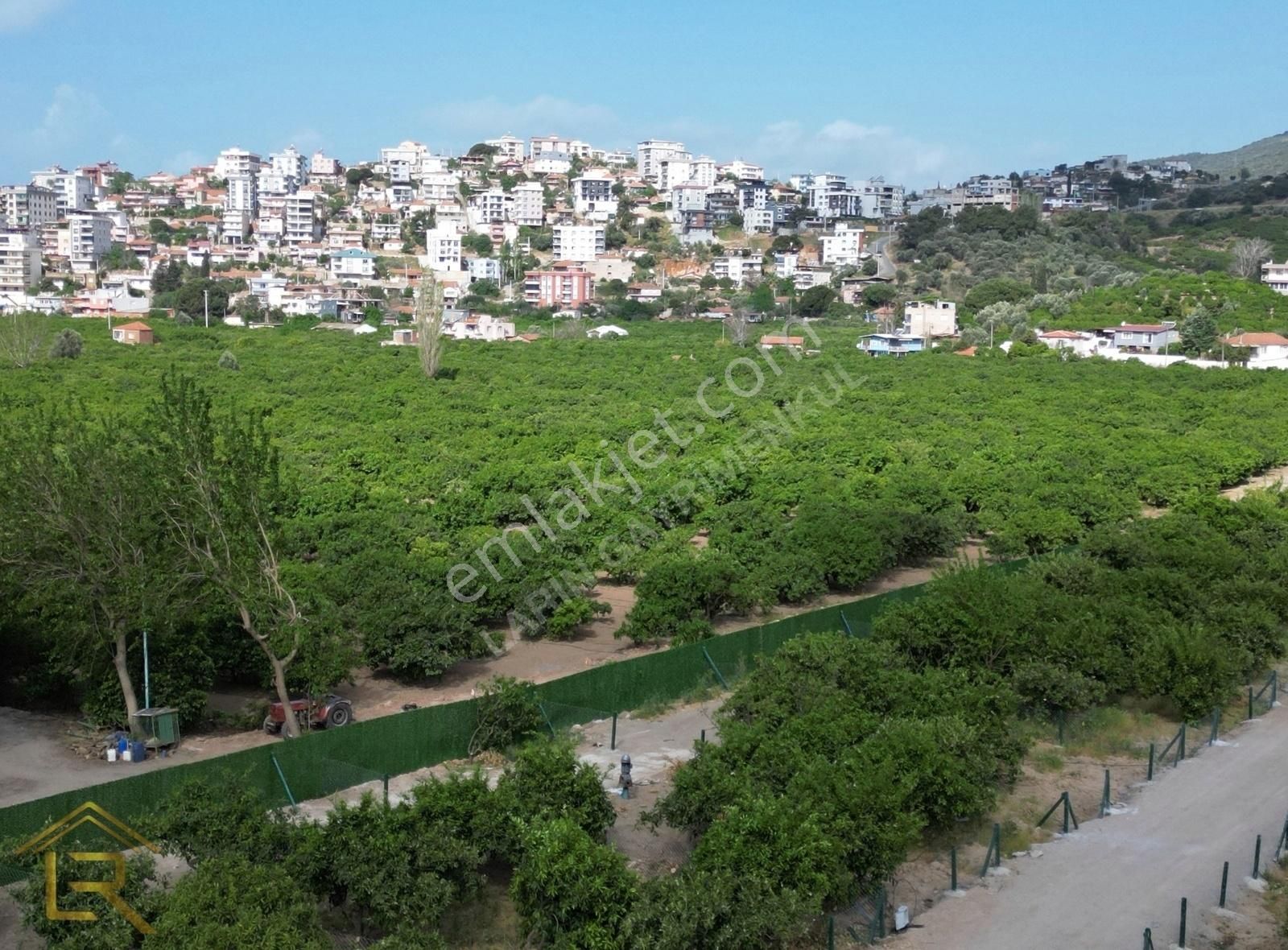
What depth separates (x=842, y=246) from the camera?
130 m

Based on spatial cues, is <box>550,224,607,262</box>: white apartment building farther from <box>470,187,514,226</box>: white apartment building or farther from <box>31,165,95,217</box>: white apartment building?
<box>31,165,95,217</box>: white apartment building

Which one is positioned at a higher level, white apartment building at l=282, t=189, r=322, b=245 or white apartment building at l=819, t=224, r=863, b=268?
white apartment building at l=282, t=189, r=322, b=245

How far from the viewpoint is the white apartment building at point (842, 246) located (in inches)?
5054

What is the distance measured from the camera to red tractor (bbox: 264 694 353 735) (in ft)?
51.9

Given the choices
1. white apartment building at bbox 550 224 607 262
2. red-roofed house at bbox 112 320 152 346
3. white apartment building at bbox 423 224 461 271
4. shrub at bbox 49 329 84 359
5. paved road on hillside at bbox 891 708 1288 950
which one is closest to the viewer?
paved road on hillside at bbox 891 708 1288 950

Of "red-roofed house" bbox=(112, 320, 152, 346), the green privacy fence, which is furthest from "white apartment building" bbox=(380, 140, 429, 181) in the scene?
the green privacy fence

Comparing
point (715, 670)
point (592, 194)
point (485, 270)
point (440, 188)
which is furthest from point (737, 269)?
point (715, 670)

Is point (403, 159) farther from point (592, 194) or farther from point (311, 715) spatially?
point (311, 715)

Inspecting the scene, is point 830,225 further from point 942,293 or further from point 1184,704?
point 1184,704

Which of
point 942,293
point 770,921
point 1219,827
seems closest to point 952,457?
point 1219,827

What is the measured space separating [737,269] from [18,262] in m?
67.1

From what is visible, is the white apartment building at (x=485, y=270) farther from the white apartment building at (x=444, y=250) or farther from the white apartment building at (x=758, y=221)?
the white apartment building at (x=758, y=221)

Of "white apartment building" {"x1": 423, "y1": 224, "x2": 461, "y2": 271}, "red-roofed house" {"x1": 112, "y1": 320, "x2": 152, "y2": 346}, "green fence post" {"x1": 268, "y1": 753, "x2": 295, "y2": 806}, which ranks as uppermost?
"white apartment building" {"x1": 423, "y1": 224, "x2": 461, "y2": 271}

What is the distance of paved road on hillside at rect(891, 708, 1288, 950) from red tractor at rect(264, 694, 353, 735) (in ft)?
26.6
